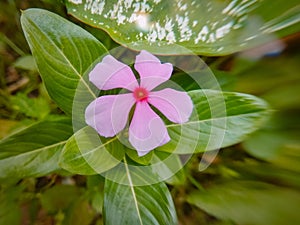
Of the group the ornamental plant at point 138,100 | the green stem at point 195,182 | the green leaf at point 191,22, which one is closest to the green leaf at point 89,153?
the ornamental plant at point 138,100

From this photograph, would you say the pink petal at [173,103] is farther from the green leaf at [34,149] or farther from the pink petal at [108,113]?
the green leaf at [34,149]

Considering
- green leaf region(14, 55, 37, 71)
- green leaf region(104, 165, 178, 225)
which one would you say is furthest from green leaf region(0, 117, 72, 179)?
green leaf region(14, 55, 37, 71)

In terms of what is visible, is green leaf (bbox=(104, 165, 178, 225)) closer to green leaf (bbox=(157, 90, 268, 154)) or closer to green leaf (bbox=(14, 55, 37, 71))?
green leaf (bbox=(157, 90, 268, 154))

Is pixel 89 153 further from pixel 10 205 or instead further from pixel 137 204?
pixel 10 205

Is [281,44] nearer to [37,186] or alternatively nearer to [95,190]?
[95,190]

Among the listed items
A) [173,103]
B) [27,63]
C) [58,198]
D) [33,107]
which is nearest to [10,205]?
[58,198]

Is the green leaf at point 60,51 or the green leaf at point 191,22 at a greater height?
the green leaf at point 191,22

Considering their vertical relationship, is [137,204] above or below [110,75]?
below
